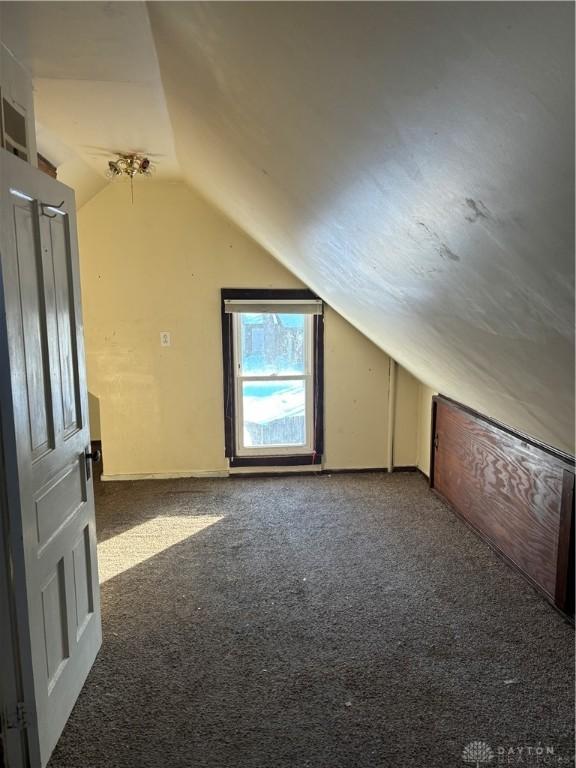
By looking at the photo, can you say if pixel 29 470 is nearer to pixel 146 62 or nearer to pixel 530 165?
pixel 146 62

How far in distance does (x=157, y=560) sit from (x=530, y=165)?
2.77m

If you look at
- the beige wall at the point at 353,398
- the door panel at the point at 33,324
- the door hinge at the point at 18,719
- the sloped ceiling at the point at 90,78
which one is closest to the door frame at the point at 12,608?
the door hinge at the point at 18,719

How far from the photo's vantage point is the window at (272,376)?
3975 mm

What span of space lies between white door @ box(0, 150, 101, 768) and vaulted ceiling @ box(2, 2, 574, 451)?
549 millimetres

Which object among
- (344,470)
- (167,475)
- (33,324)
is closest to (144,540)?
(167,475)

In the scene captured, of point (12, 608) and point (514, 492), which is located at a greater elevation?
point (12, 608)

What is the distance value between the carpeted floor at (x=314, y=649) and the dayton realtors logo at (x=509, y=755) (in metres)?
0.01

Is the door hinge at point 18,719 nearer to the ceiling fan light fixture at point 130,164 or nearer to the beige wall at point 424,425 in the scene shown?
the ceiling fan light fixture at point 130,164

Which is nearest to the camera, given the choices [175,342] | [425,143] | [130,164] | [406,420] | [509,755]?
[425,143]

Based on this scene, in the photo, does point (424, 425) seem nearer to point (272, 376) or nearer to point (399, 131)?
point (272, 376)

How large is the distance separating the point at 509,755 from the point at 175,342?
10.7 ft

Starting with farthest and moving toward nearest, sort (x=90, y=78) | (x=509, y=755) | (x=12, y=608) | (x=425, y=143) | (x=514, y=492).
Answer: (x=514, y=492)
(x=90, y=78)
(x=509, y=755)
(x=12, y=608)
(x=425, y=143)

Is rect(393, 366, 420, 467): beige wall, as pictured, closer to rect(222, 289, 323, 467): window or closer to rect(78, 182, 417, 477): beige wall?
rect(78, 182, 417, 477): beige wall

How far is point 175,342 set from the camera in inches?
158
